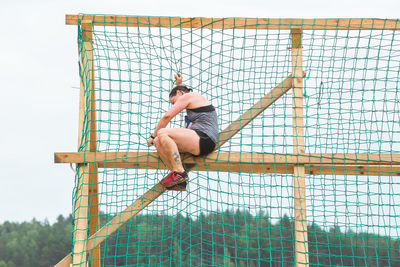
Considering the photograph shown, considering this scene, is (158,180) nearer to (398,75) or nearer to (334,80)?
(334,80)

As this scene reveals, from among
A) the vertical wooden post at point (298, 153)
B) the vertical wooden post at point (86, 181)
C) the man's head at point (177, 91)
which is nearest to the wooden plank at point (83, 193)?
the vertical wooden post at point (86, 181)

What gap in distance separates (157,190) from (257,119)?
4.58 ft

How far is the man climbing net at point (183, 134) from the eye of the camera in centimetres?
616

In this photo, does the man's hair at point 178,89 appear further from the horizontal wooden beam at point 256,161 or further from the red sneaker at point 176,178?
the red sneaker at point 176,178

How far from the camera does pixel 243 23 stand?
6746 mm

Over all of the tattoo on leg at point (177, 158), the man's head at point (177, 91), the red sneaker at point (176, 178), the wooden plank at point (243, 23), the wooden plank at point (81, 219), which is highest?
the wooden plank at point (243, 23)

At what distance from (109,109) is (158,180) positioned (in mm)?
980

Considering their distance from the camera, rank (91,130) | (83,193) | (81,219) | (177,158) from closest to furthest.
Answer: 1. (177,158)
2. (81,219)
3. (83,193)
4. (91,130)

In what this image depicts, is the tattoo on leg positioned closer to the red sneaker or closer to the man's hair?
the red sneaker

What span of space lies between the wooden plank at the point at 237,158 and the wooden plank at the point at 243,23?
1461 mm

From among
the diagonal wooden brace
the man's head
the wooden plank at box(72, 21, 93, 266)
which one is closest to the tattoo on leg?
the diagonal wooden brace

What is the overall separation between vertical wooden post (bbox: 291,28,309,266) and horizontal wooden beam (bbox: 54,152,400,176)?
0.15 m

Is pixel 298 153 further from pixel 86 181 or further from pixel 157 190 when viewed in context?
pixel 86 181

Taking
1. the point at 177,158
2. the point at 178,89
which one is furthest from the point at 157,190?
the point at 178,89
